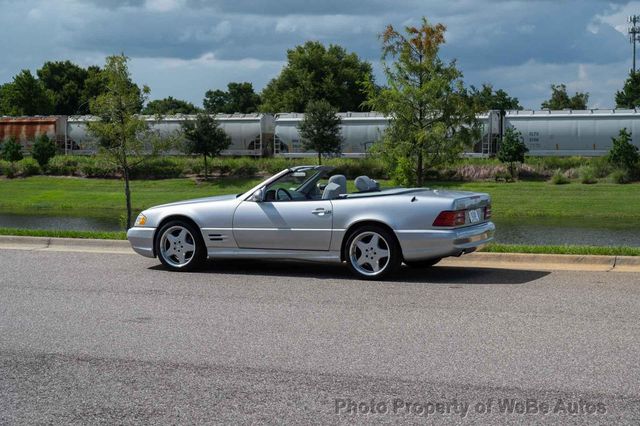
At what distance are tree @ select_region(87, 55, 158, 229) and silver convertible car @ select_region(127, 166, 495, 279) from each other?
43.5 feet

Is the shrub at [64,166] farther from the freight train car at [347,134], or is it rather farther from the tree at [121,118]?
the tree at [121,118]

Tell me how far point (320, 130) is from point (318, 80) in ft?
97.3

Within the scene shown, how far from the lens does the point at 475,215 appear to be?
33.4 feet

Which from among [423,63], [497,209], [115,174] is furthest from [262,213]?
[115,174]

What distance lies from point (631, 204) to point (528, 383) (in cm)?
2942

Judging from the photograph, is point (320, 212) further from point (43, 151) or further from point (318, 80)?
point (318, 80)

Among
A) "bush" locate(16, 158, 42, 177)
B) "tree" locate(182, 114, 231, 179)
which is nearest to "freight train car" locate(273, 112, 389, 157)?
"tree" locate(182, 114, 231, 179)

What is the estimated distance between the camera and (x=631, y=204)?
108ft

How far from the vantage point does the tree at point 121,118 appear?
23812mm

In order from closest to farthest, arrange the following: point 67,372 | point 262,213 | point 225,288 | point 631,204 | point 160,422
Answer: point 160,422
point 67,372
point 225,288
point 262,213
point 631,204

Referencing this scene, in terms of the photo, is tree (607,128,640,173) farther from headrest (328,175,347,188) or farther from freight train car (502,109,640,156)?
headrest (328,175,347,188)

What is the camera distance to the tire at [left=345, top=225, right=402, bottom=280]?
977 cm

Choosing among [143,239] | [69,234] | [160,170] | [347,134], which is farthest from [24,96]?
[143,239]

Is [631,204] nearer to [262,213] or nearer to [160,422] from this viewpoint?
[262,213]
